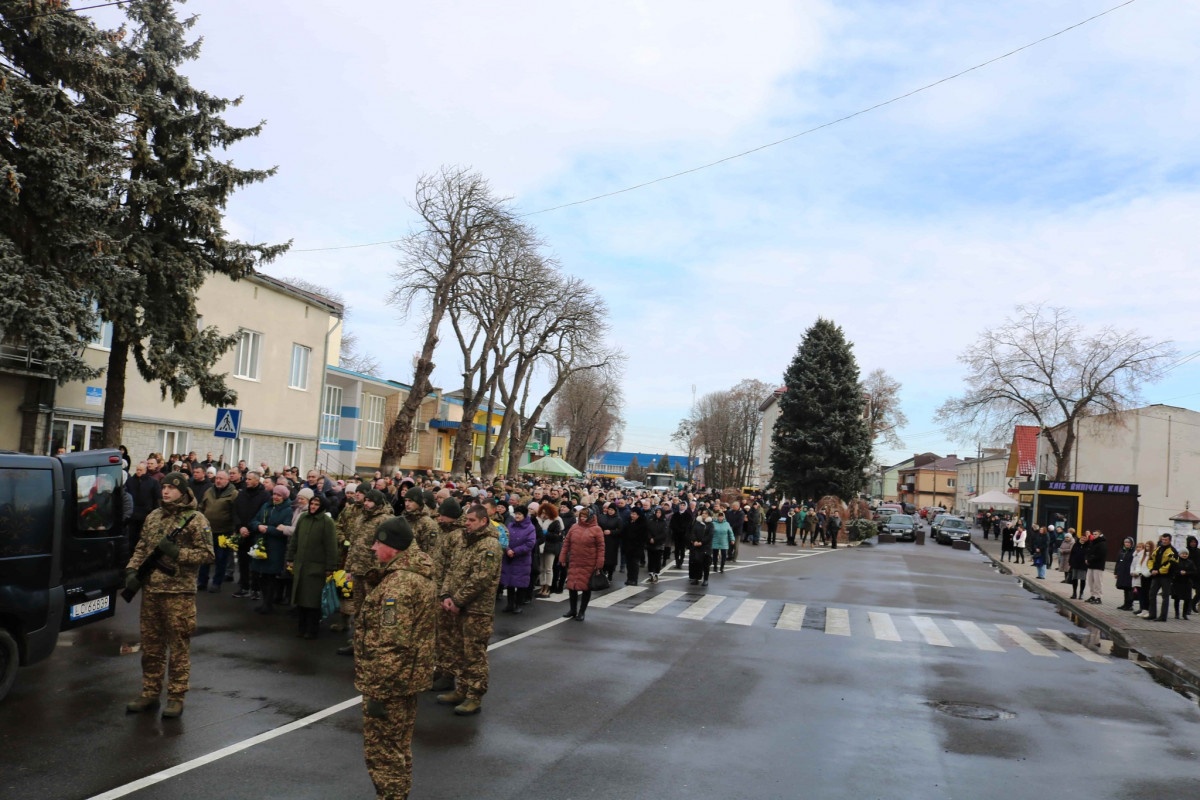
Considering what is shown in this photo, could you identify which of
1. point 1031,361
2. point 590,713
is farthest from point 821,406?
point 590,713

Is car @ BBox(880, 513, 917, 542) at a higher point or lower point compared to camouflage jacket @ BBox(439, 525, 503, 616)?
lower

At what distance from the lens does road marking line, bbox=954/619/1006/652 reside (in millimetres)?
12695

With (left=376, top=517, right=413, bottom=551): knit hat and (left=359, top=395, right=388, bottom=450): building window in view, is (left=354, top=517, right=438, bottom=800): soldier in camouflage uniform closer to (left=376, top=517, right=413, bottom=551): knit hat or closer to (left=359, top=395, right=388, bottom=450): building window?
(left=376, top=517, right=413, bottom=551): knit hat

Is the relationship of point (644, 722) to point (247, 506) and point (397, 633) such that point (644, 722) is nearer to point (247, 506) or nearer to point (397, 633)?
point (397, 633)

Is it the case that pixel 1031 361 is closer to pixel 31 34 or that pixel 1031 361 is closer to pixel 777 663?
pixel 777 663

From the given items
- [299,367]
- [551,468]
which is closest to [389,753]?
[299,367]

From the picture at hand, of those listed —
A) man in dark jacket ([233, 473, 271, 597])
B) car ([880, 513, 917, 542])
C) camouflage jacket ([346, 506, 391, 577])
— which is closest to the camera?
camouflage jacket ([346, 506, 391, 577])

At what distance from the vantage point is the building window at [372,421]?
43.5 metres

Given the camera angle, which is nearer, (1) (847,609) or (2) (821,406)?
(1) (847,609)

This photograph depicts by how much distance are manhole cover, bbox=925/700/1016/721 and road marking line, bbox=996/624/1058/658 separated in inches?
169

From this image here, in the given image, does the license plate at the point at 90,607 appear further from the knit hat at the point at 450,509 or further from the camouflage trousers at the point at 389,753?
the camouflage trousers at the point at 389,753

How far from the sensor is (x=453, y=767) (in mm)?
5988

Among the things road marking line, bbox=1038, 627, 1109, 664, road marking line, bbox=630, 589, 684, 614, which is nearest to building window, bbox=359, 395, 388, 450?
road marking line, bbox=630, 589, 684, 614

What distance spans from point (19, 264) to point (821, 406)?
45.5m
